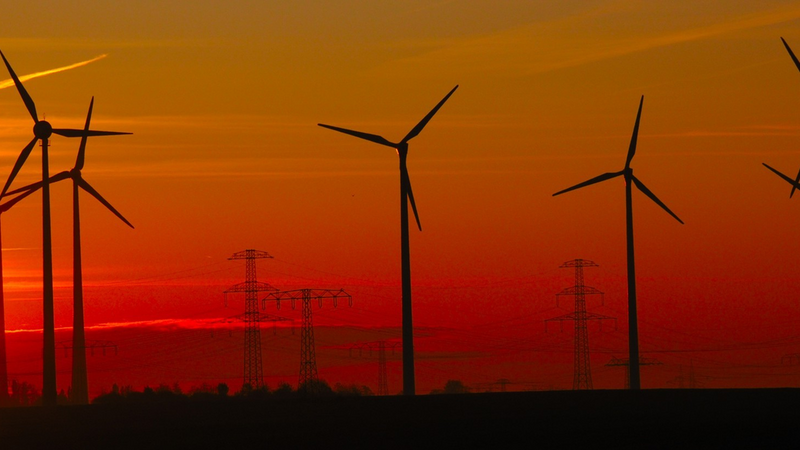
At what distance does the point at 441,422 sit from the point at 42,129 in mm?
58884

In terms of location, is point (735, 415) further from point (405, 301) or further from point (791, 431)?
point (405, 301)

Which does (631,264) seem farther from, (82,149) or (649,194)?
(82,149)

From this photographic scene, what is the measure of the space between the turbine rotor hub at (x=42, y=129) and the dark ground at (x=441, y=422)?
31730mm

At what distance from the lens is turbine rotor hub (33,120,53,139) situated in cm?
12712

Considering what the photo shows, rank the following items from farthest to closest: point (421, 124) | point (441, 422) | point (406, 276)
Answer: point (421, 124) → point (406, 276) → point (441, 422)

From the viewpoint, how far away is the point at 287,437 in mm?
75375

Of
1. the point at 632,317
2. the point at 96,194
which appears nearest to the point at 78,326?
the point at 96,194

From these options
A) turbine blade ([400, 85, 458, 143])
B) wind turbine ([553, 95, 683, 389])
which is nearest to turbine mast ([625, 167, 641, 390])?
wind turbine ([553, 95, 683, 389])

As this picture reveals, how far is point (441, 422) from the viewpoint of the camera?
8162 cm

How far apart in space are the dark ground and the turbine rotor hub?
104 ft

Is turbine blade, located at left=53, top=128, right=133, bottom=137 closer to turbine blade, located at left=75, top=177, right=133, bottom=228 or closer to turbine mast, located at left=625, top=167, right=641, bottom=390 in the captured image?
turbine blade, located at left=75, top=177, right=133, bottom=228

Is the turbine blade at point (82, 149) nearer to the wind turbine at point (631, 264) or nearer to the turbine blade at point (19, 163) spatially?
the turbine blade at point (19, 163)

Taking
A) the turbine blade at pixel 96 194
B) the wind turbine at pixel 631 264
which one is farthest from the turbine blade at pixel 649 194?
the turbine blade at pixel 96 194

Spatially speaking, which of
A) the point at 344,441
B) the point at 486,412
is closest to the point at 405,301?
the point at 486,412
